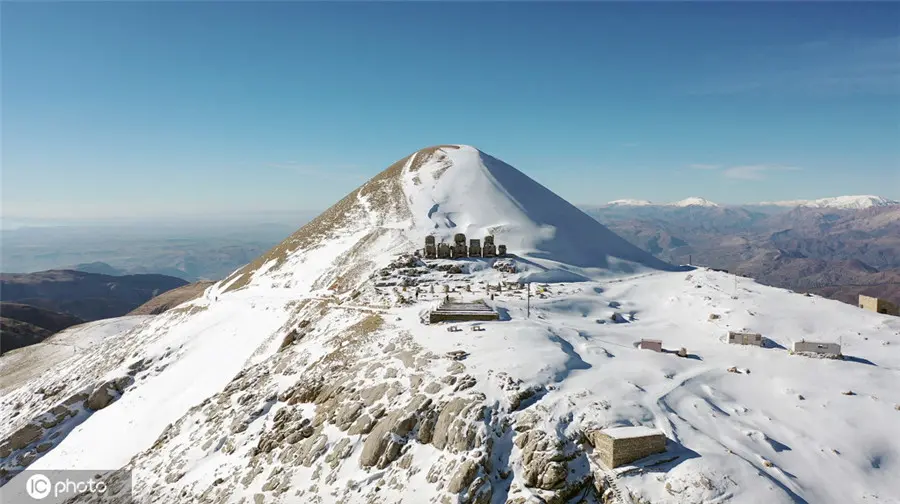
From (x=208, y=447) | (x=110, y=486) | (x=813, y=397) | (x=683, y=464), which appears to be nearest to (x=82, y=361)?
(x=110, y=486)

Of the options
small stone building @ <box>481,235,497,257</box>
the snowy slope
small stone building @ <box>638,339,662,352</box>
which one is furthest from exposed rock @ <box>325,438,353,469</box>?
small stone building @ <box>481,235,497,257</box>

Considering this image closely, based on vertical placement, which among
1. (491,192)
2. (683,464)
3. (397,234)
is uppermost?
(491,192)

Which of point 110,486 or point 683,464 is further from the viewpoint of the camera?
point 110,486

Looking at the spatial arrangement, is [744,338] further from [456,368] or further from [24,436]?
[24,436]

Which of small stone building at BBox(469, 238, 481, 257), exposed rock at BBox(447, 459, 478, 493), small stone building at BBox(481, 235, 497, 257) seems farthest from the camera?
small stone building at BBox(469, 238, 481, 257)

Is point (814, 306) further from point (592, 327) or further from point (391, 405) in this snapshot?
point (391, 405)

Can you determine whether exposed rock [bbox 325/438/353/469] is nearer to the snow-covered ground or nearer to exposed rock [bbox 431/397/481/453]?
exposed rock [bbox 431/397/481/453]
